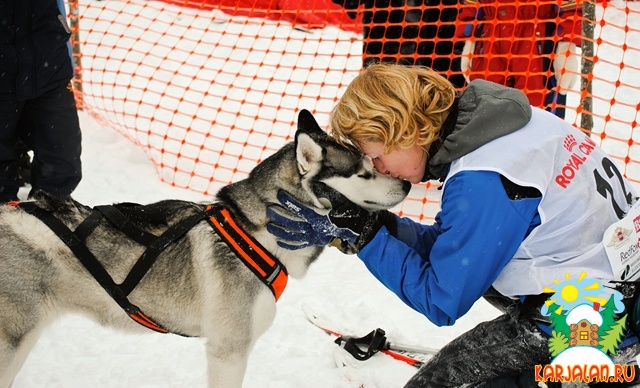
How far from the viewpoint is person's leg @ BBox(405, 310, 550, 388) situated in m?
2.08

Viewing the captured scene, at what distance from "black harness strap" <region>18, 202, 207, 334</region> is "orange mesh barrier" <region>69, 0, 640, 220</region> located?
2457mm

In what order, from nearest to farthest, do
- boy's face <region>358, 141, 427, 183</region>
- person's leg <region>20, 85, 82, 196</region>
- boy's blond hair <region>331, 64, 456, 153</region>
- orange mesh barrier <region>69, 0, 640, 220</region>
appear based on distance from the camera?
boy's blond hair <region>331, 64, 456, 153</region>, boy's face <region>358, 141, 427, 183</region>, person's leg <region>20, 85, 82, 196</region>, orange mesh barrier <region>69, 0, 640, 220</region>

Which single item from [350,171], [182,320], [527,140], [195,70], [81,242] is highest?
[527,140]

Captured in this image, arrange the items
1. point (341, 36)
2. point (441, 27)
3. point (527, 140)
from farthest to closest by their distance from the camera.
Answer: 1. point (341, 36)
2. point (441, 27)
3. point (527, 140)

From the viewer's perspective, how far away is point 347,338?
327cm

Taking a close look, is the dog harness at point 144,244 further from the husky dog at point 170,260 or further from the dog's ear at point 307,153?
the dog's ear at point 307,153

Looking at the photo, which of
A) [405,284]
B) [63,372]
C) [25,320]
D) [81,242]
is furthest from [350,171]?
[63,372]

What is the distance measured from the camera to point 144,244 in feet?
7.62

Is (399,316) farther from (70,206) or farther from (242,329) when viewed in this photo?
(70,206)

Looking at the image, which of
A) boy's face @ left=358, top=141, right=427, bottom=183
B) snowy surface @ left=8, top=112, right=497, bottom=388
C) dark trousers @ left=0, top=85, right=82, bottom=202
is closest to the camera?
boy's face @ left=358, top=141, right=427, bottom=183

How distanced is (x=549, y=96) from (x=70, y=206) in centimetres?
449

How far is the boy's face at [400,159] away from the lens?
2.16 metres

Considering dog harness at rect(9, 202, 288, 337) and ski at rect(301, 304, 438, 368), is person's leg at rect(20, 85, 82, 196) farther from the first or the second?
ski at rect(301, 304, 438, 368)

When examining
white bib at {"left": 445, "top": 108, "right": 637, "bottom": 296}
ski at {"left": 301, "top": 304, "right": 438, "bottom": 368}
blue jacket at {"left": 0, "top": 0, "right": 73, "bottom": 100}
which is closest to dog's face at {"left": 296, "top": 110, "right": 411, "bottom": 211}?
white bib at {"left": 445, "top": 108, "right": 637, "bottom": 296}
